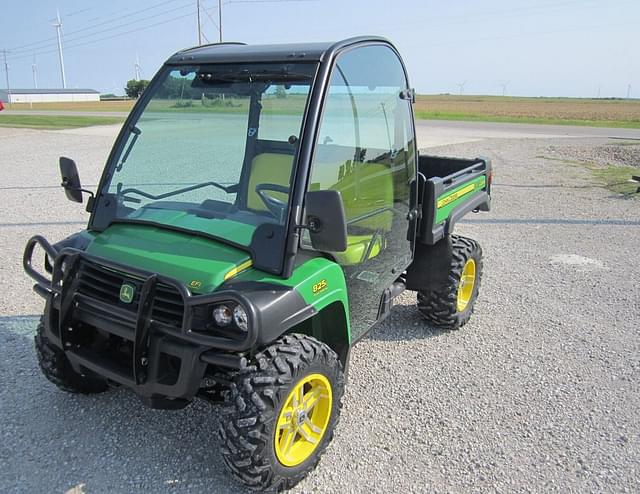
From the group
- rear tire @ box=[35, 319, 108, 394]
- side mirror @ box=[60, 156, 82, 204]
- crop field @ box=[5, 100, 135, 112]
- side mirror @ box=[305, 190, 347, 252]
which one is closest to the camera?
side mirror @ box=[305, 190, 347, 252]

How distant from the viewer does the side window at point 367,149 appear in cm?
288

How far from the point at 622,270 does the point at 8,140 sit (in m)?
18.3

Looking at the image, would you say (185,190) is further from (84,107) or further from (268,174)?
(84,107)

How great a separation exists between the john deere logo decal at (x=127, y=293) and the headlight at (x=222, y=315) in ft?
1.40

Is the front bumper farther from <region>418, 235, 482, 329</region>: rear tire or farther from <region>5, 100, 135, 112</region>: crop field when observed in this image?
<region>5, 100, 135, 112</region>: crop field

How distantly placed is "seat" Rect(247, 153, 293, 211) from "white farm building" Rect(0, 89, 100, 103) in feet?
268

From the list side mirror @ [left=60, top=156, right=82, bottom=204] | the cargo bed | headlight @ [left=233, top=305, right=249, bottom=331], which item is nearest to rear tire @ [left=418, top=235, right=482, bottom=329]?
the cargo bed

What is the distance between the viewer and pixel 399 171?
11.7 ft

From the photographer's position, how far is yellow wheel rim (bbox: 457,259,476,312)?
4617 millimetres

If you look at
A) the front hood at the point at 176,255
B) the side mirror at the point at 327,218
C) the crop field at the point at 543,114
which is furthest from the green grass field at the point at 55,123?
the side mirror at the point at 327,218

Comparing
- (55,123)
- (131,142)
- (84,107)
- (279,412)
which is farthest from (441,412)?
(84,107)

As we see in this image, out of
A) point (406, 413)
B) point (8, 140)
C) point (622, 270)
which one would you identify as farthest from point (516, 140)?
point (406, 413)

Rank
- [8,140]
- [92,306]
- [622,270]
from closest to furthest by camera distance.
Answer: [92,306] → [622,270] → [8,140]

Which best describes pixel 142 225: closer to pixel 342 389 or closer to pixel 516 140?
pixel 342 389
